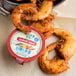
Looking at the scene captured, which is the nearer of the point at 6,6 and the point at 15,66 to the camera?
the point at 15,66

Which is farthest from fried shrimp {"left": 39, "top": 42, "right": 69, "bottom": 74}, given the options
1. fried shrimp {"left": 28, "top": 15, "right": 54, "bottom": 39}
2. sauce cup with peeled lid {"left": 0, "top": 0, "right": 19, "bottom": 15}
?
sauce cup with peeled lid {"left": 0, "top": 0, "right": 19, "bottom": 15}

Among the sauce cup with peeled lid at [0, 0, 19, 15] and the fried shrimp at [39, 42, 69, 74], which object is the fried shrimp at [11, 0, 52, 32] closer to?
the sauce cup with peeled lid at [0, 0, 19, 15]

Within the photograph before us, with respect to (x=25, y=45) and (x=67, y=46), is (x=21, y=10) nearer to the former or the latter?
(x=25, y=45)

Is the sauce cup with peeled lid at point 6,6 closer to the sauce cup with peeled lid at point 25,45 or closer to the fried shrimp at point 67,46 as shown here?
the sauce cup with peeled lid at point 25,45

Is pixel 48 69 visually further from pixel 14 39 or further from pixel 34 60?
pixel 14 39

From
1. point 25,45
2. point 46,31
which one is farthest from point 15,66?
point 46,31

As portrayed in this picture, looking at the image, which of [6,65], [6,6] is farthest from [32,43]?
[6,6]

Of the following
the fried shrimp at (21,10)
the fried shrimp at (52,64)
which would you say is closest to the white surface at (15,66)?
the fried shrimp at (52,64)
